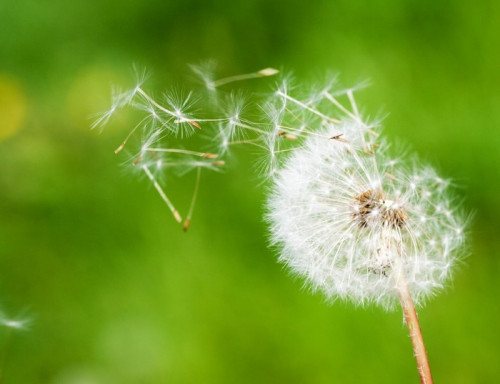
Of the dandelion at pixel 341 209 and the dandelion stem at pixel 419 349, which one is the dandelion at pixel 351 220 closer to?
the dandelion at pixel 341 209

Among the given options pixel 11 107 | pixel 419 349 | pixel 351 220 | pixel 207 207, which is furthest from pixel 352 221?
pixel 11 107

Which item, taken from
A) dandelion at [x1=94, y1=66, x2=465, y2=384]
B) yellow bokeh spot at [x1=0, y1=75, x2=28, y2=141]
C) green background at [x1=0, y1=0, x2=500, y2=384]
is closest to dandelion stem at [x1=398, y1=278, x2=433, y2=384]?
dandelion at [x1=94, y1=66, x2=465, y2=384]

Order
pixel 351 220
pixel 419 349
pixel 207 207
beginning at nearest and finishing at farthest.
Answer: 1. pixel 419 349
2. pixel 351 220
3. pixel 207 207

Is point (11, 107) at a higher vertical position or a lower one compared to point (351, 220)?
higher

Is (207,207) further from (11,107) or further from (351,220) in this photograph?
(351,220)

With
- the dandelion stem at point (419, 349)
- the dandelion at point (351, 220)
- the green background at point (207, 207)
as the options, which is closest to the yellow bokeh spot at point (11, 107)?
the green background at point (207, 207)

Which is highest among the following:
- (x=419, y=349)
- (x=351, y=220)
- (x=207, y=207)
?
(x=207, y=207)
